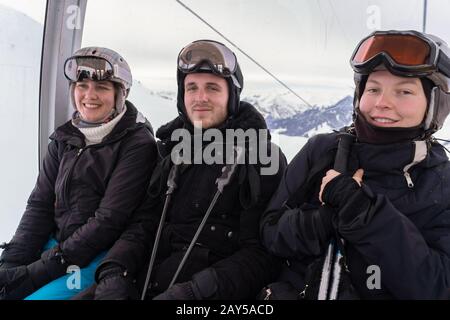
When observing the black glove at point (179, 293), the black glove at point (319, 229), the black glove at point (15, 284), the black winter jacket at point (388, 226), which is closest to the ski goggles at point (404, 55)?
the black winter jacket at point (388, 226)

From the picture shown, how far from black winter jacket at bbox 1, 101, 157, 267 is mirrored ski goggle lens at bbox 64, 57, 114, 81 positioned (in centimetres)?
25

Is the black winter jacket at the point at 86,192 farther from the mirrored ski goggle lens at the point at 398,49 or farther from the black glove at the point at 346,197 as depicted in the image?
the mirrored ski goggle lens at the point at 398,49

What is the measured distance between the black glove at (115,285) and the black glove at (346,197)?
0.97 m

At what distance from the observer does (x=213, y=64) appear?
6.69 feet

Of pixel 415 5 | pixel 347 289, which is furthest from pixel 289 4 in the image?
pixel 347 289

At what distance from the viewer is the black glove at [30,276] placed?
204cm

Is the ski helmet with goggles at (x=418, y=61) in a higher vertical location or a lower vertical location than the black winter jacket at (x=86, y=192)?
higher

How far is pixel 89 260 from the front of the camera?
2.11 m

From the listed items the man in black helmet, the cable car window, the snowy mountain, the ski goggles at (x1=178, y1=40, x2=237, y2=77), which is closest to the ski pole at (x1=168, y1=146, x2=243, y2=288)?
the man in black helmet

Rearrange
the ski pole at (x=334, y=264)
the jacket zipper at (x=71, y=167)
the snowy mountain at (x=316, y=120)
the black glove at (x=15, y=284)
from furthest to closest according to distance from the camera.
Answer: the snowy mountain at (x=316, y=120)
the jacket zipper at (x=71, y=167)
the black glove at (x=15, y=284)
the ski pole at (x=334, y=264)

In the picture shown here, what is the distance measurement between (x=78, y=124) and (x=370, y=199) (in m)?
1.71

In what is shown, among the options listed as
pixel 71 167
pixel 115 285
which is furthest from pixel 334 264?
pixel 71 167
